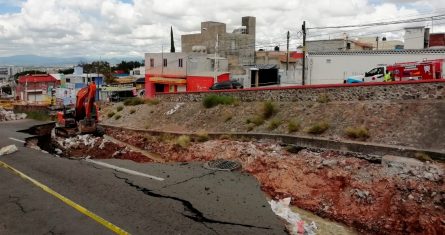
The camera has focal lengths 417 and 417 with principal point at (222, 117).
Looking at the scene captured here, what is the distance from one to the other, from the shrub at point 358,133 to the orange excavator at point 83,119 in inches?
485

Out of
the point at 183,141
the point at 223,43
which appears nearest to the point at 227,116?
the point at 183,141

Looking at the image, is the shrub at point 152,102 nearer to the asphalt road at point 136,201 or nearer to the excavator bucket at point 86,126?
the excavator bucket at point 86,126

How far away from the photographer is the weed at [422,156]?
13711mm

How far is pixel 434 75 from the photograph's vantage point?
25844mm

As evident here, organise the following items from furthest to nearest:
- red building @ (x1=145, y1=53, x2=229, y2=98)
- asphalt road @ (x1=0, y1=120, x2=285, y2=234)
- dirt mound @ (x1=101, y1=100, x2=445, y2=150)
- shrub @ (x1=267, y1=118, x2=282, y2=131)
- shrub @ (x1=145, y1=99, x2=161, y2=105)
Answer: red building @ (x1=145, y1=53, x2=229, y2=98)
shrub @ (x1=145, y1=99, x2=161, y2=105)
shrub @ (x1=267, y1=118, x2=282, y2=131)
dirt mound @ (x1=101, y1=100, x2=445, y2=150)
asphalt road @ (x1=0, y1=120, x2=285, y2=234)

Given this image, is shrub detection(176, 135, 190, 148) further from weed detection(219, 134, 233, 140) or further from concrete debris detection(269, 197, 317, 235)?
concrete debris detection(269, 197, 317, 235)

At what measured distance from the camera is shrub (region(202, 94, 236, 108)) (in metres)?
24.9

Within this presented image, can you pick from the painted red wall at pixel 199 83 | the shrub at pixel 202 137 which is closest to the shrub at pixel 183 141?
the shrub at pixel 202 137

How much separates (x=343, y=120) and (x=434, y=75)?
1137 centimetres

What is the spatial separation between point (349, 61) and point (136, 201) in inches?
1222

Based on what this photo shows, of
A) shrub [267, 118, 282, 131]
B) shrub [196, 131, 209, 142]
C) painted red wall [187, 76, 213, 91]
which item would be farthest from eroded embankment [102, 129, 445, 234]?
painted red wall [187, 76, 213, 91]

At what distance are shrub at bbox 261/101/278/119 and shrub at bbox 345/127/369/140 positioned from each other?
525 cm

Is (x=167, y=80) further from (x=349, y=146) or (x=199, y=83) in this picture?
(x=349, y=146)

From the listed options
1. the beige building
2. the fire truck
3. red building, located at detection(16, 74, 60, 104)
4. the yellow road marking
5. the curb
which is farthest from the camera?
red building, located at detection(16, 74, 60, 104)
